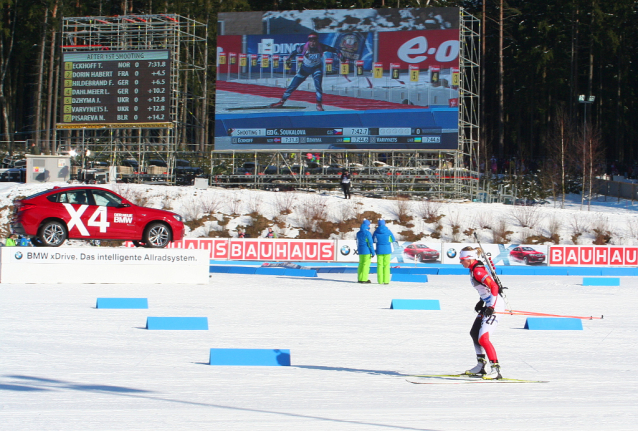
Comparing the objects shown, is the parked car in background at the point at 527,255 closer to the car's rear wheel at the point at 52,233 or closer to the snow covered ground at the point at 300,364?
the snow covered ground at the point at 300,364


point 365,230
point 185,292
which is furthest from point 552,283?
point 185,292

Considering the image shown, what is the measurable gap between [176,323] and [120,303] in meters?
2.60

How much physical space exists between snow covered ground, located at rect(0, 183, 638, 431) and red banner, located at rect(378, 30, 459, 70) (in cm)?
1896

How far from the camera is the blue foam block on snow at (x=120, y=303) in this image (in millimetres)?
14359

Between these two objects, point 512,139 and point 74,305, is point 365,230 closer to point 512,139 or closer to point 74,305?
point 74,305

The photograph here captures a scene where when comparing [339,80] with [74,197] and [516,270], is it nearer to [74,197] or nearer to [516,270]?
[516,270]

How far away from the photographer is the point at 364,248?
19500mm

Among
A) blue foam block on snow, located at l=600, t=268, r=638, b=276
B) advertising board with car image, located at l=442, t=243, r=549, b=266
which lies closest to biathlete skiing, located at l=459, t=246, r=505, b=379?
blue foam block on snow, located at l=600, t=268, r=638, b=276

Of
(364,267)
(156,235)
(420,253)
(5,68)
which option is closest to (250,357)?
(156,235)

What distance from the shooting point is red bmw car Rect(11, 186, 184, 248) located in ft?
57.1

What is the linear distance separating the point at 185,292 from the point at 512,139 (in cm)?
5641

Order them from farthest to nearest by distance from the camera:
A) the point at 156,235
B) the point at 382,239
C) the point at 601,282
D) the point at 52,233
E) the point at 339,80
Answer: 1. the point at 339,80
2. the point at 601,282
3. the point at 382,239
4. the point at 156,235
5. the point at 52,233

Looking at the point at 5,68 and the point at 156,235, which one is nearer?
the point at 156,235

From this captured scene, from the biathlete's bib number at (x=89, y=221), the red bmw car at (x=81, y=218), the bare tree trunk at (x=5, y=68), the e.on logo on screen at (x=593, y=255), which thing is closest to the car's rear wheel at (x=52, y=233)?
the red bmw car at (x=81, y=218)
